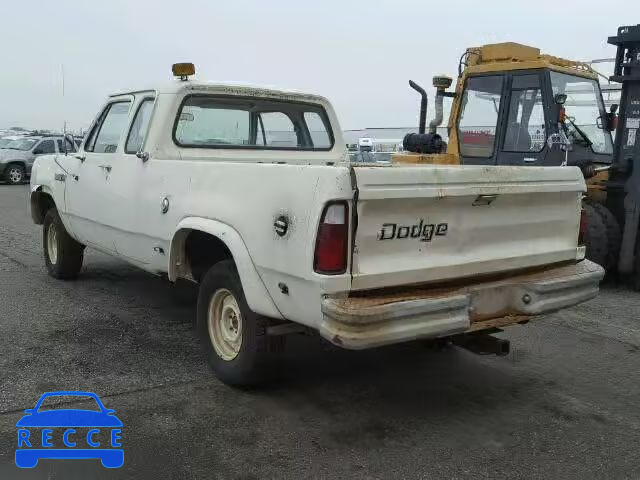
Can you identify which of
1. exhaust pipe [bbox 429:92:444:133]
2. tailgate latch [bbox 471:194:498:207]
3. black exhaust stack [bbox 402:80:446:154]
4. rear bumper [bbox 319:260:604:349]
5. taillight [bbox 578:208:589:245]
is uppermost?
exhaust pipe [bbox 429:92:444:133]

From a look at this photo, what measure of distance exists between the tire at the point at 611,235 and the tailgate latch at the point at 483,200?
4180 millimetres

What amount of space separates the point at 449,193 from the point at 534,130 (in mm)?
5041

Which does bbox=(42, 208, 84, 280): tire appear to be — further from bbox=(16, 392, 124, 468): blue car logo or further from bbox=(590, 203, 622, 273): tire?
bbox=(590, 203, 622, 273): tire

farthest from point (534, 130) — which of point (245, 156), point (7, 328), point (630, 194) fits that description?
point (7, 328)

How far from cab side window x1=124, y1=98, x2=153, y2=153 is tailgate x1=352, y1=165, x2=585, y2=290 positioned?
2508 mm

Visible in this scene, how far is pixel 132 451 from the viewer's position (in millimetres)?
3453

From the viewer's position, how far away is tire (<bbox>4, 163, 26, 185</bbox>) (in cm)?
2256

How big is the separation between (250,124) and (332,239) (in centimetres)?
276

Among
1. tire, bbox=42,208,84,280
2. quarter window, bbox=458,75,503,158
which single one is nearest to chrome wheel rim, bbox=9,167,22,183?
tire, bbox=42,208,84,280

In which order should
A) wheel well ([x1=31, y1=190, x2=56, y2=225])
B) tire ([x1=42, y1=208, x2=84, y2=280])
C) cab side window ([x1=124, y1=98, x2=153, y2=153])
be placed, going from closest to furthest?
cab side window ([x1=124, y1=98, x2=153, y2=153]) < tire ([x1=42, y1=208, x2=84, y2=280]) < wheel well ([x1=31, y1=190, x2=56, y2=225])

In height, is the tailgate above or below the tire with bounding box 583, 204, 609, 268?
above

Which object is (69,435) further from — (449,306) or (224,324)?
(449,306)

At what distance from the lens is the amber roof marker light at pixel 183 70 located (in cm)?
530

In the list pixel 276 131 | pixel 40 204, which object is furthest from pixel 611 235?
pixel 40 204
